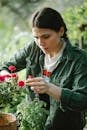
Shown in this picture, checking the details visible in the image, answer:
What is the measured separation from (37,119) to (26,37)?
3.55 metres

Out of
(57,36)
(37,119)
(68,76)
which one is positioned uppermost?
(57,36)

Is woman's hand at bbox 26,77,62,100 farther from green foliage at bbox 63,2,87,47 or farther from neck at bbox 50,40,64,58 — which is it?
green foliage at bbox 63,2,87,47

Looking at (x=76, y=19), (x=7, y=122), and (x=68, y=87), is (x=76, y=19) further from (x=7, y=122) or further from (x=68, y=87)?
(x=7, y=122)

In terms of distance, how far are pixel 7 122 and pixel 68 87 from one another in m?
0.44

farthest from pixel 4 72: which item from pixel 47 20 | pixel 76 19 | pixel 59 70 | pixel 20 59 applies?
pixel 76 19

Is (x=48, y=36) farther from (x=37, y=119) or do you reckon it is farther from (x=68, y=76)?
(x=37, y=119)

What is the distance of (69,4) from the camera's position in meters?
5.60

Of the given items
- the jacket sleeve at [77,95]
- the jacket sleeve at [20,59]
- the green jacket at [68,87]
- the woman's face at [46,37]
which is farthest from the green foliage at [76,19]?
the jacket sleeve at [77,95]

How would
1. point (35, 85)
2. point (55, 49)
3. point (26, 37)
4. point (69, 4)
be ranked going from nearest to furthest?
1. point (35, 85)
2. point (55, 49)
3. point (69, 4)
4. point (26, 37)

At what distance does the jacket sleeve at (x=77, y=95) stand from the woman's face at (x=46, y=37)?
22 centimetres

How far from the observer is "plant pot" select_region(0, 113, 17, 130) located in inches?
90.7

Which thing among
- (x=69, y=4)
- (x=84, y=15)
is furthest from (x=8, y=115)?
(x=69, y=4)

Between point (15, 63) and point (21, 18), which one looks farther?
point (21, 18)

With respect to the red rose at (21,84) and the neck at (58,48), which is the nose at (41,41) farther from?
the red rose at (21,84)
